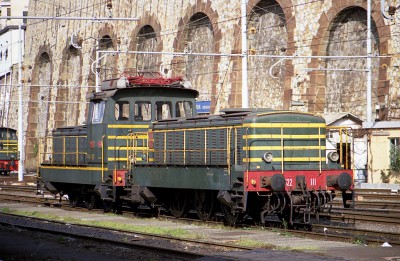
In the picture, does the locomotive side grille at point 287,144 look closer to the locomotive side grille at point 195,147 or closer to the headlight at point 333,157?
the headlight at point 333,157

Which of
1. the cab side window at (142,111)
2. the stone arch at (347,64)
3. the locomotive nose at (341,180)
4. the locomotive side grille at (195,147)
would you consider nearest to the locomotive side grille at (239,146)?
the locomotive side grille at (195,147)

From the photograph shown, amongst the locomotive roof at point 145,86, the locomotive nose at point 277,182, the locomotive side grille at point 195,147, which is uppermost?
the locomotive roof at point 145,86

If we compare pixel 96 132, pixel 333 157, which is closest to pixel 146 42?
pixel 96 132

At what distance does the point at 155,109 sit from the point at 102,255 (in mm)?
8952

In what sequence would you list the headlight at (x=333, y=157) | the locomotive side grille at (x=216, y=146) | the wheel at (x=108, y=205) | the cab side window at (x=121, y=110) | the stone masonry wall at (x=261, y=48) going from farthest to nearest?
the stone masonry wall at (x=261, y=48) < the wheel at (x=108, y=205) < the cab side window at (x=121, y=110) < the headlight at (x=333, y=157) < the locomotive side grille at (x=216, y=146)

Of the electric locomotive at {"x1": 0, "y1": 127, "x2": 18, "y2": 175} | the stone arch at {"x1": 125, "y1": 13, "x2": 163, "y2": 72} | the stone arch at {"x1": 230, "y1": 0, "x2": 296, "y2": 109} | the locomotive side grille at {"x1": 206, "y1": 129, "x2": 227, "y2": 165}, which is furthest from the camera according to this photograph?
the electric locomotive at {"x1": 0, "y1": 127, "x2": 18, "y2": 175}

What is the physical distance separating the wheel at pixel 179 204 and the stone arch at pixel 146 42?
28564 mm

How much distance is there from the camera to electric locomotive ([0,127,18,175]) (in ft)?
165

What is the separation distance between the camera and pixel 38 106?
68438mm

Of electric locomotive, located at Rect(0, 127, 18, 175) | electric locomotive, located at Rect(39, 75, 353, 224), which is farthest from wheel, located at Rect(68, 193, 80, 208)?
electric locomotive, located at Rect(0, 127, 18, 175)

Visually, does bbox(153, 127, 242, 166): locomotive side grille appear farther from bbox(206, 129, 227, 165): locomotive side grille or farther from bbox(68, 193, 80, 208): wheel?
bbox(68, 193, 80, 208): wheel

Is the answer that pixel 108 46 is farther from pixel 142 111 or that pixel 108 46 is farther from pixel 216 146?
pixel 216 146

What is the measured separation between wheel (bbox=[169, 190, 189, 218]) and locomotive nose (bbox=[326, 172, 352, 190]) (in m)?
4.21

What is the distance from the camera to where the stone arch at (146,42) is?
49.8 m
